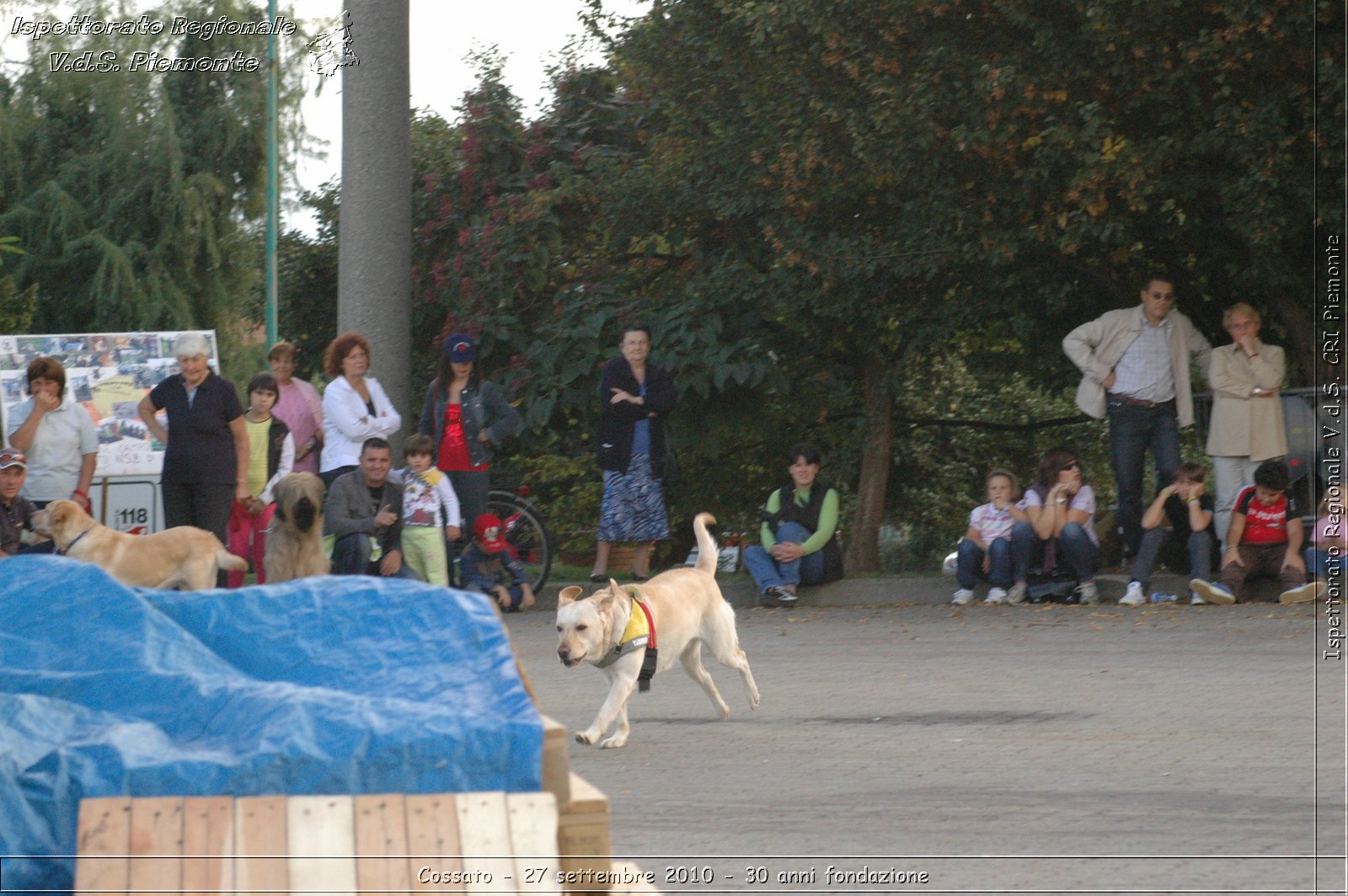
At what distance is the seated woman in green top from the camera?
14047 millimetres

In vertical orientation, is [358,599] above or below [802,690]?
above

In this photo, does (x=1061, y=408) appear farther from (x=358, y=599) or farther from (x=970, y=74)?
(x=358, y=599)

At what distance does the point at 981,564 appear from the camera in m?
14.0

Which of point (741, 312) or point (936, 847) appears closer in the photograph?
point (936, 847)

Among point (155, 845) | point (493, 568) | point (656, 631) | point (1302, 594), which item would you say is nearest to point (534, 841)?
point (155, 845)

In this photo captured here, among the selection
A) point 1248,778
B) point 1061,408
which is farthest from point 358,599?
point 1061,408

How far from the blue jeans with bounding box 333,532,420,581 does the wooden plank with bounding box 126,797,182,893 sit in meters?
7.82

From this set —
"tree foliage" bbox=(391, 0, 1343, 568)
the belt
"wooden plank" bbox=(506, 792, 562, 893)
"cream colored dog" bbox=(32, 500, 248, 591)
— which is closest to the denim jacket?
"tree foliage" bbox=(391, 0, 1343, 568)

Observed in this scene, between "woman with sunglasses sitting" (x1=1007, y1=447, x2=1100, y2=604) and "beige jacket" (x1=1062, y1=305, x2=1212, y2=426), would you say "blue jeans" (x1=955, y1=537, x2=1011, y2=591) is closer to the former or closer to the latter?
"woman with sunglasses sitting" (x1=1007, y1=447, x2=1100, y2=604)

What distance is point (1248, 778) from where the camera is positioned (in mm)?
7059

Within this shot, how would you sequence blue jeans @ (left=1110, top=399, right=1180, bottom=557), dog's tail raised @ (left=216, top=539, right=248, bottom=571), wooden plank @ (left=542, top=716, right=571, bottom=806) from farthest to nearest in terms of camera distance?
blue jeans @ (left=1110, top=399, right=1180, bottom=557)
dog's tail raised @ (left=216, top=539, right=248, bottom=571)
wooden plank @ (left=542, top=716, right=571, bottom=806)

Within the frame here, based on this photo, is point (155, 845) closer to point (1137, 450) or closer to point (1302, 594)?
point (1302, 594)

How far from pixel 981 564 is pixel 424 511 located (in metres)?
4.65

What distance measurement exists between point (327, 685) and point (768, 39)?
1038 centimetres
